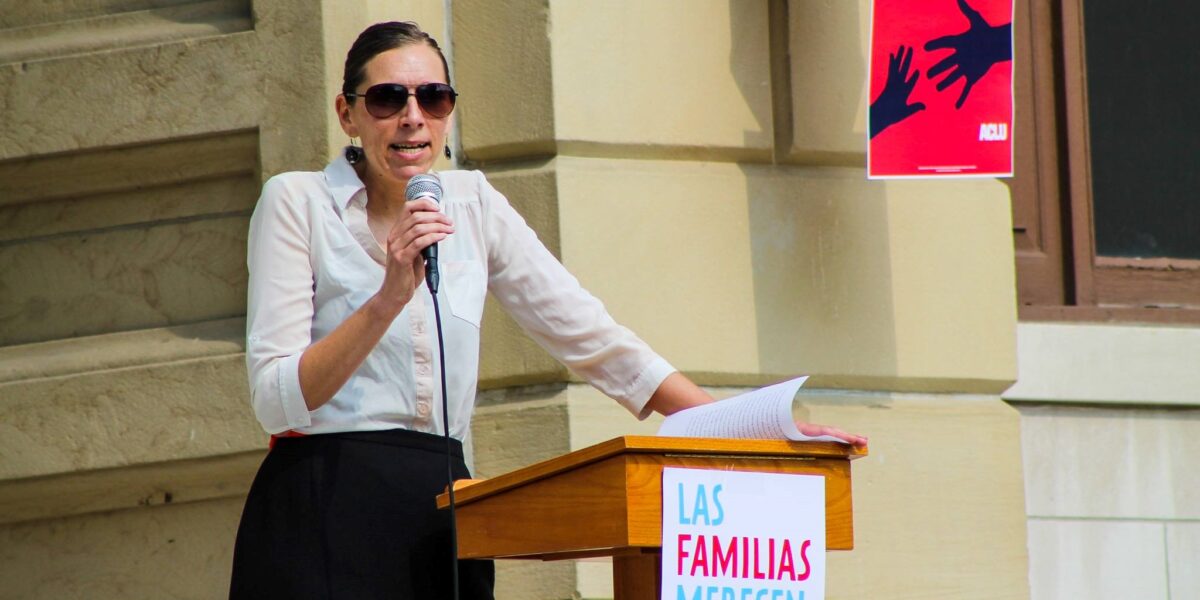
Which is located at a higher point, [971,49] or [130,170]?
[971,49]

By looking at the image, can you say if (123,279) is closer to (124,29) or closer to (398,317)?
(124,29)

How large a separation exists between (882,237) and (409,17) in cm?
139

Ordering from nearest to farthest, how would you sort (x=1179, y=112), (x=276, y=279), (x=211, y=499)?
(x=276, y=279) → (x=211, y=499) → (x=1179, y=112)

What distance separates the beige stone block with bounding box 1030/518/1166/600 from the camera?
495cm

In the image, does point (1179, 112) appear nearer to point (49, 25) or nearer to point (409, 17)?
point (409, 17)

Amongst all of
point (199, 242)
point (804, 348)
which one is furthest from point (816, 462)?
point (199, 242)

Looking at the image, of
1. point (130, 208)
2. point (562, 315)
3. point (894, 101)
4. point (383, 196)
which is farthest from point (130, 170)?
point (894, 101)

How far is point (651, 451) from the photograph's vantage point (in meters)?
2.37

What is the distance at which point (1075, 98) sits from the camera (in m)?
5.26

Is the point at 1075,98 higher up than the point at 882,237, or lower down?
higher up

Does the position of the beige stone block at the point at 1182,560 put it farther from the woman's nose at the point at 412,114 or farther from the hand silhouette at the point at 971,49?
the woman's nose at the point at 412,114

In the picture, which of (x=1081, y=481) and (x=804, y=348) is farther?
(x=1081, y=481)

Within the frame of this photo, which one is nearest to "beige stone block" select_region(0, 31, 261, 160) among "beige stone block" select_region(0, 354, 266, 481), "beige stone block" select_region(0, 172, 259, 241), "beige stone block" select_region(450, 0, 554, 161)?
"beige stone block" select_region(0, 172, 259, 241)

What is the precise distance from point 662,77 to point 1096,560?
188 centimetres
